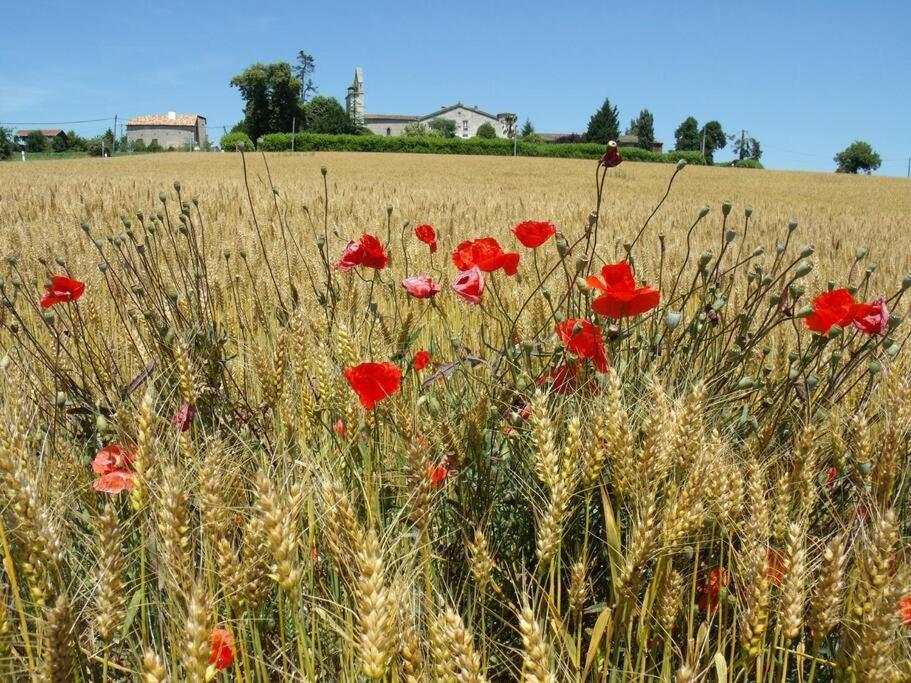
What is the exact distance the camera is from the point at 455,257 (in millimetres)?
1684

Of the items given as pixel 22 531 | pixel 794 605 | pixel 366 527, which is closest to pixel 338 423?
pixel 366 527

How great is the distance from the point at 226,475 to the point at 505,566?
21.8 inches

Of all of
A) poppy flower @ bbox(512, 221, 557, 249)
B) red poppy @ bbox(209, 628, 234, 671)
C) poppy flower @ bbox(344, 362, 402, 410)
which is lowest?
red poppy @ bbox(209, 628, 234, 671)

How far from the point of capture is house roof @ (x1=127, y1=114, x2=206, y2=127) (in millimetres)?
75750

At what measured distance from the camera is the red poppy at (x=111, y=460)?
115cm

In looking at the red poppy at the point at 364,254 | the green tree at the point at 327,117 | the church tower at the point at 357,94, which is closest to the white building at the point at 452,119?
the church tower at the point at 357,94

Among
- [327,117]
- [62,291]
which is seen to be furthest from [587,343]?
[327,117]

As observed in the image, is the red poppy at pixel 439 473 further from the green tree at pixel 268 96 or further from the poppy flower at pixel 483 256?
the green tree at pixel 268 96

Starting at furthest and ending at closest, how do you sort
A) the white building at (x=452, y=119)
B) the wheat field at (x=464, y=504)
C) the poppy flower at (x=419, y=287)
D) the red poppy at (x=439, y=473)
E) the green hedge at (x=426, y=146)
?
the white building at (x=452, y=119)
the green hedge at (x=426, y=146)
the poppy flower at (x=419, y=287)
the red poppy at (x=439, y=473)
the wheat field at (x=464, y=504)

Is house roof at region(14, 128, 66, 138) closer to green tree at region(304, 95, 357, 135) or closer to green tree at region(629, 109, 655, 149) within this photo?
green tree at region(304, 95, 357, 135)

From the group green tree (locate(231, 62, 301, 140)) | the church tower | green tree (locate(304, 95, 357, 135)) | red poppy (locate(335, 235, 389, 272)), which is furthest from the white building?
red poppy (locate(335, 235, 389, 272))

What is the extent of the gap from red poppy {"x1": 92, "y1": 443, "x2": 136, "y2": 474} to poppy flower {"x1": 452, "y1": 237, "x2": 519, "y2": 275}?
0.87 metres

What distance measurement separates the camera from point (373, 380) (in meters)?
1.15

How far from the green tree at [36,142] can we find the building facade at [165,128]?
34.5 ft
